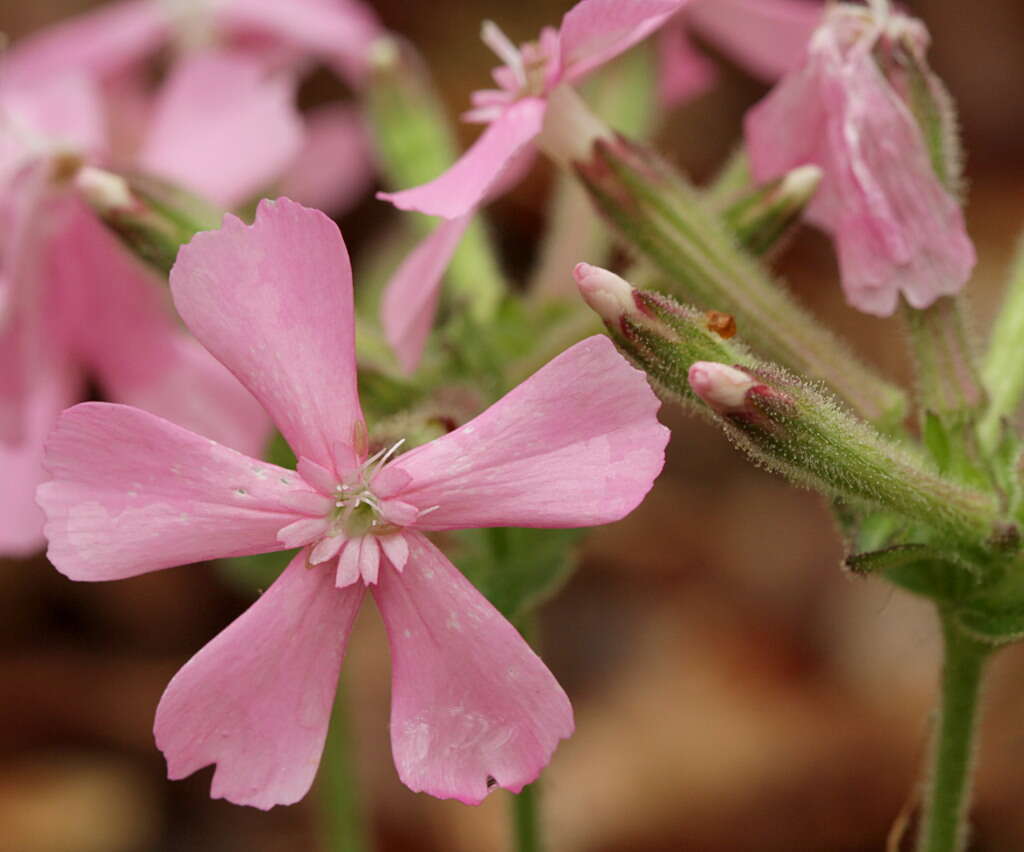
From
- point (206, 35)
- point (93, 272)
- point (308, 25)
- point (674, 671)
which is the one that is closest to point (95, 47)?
point (206, 35)

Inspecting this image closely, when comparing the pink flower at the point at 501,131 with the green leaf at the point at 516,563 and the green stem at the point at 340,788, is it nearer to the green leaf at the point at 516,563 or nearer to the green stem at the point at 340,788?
the green leaf at the point at 516,563

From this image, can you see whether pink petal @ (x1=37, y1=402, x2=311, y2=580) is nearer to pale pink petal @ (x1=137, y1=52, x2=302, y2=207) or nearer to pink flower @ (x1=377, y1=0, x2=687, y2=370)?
pink flower @ (x1=377, y1=0, x2=687, y2=370)

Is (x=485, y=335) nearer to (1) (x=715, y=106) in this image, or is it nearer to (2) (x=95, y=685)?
(2) (x=95, y=685)

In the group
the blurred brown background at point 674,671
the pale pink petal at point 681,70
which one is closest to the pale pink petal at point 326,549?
the pale pink petal at point 681,70

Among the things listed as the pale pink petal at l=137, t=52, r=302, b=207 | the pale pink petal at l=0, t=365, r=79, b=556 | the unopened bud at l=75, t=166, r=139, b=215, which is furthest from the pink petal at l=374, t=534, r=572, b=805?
the pale pink petal at l=137, t=52, r=302, b=207

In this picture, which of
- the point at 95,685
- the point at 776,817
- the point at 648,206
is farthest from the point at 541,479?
the point at 95,685

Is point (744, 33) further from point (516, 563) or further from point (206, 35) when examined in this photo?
point (206, 35)
